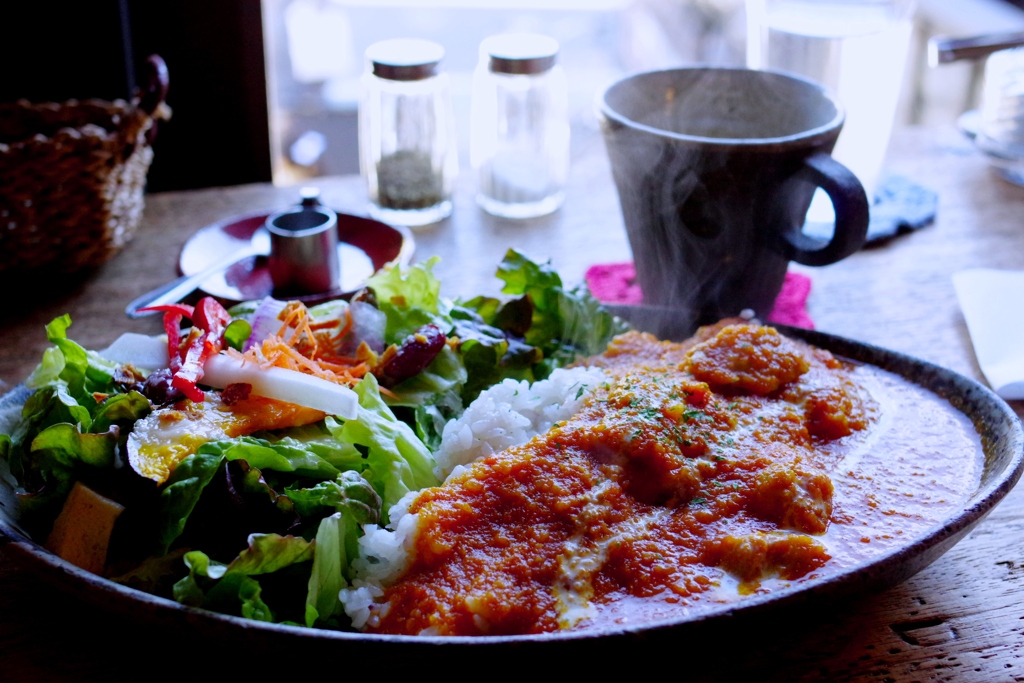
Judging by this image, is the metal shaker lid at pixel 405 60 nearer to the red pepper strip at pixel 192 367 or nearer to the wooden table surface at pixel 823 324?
the wooden table surface at pixel 823 324

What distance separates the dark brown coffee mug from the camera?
5.29ft

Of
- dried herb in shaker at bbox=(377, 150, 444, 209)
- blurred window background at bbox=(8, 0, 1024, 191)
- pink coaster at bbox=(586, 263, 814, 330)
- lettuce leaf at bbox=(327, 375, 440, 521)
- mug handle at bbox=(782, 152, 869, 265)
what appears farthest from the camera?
blurred window background at bbox=(8, 0, 1024, 191)

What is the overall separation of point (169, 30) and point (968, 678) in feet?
9.23

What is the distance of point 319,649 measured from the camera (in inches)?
36.2

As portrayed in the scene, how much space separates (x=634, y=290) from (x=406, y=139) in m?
0.80

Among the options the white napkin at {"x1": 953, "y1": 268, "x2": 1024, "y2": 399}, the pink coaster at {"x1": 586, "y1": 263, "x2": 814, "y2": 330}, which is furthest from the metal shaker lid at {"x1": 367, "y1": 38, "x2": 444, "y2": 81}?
the white napkin at {"x1": 953, "y1": 268, "x2": 1024, "y2": 399}

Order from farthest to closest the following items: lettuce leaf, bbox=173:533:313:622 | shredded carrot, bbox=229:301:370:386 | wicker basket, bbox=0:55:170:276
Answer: wicker basket, bbox=0:55:170:276 → shredded carrot, bbox=229:301:370:386 → lettuce leaf, bbox=173:533:313:622

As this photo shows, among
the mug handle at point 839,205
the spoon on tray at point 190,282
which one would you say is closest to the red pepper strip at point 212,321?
the spoon on tray at point 190,282

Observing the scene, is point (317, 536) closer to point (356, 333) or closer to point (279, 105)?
point (356, 333)

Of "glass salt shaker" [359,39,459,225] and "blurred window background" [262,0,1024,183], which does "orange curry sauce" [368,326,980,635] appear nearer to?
"glass salt shaker" [359,39,459,225]

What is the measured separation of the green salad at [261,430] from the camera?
1093 mm

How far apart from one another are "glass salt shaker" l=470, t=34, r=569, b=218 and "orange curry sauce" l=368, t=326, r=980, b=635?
3.83 feet

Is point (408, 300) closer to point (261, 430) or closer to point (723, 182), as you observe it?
point (261, 430)

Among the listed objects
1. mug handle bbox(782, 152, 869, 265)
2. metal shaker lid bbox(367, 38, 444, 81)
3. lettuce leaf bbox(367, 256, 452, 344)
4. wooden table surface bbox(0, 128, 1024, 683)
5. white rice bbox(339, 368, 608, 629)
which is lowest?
wooden table surface bbox(0, 128, 1024, 683)
